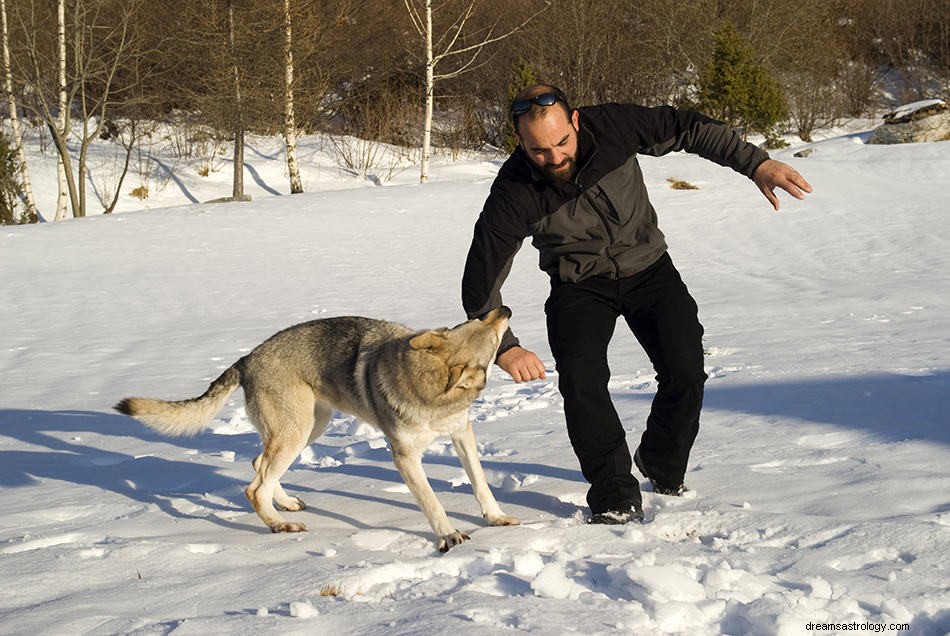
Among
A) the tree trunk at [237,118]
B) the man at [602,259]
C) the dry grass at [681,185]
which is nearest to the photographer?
the man at [602,259]

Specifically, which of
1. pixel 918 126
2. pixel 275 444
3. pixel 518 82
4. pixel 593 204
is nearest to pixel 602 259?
pixel 593 204

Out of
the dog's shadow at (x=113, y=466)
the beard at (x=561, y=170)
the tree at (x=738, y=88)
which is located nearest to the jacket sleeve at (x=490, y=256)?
the beard at (x=561, y=170)

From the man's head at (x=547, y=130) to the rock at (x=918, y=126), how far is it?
2298 centimetres

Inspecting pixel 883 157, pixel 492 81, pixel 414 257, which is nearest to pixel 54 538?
pixel 414 257

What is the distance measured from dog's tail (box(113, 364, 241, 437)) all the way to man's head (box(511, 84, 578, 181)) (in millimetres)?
2021

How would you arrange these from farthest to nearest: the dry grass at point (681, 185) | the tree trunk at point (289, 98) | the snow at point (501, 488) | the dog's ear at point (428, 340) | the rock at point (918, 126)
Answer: the tree trunk at point (289, 98), the rock at point (918, 126), the dry grass at point (681, 185), the dog's ear at point (428, 340), the snow at point (501, 488)

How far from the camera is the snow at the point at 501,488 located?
327cm

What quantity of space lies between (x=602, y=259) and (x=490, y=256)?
585 mm

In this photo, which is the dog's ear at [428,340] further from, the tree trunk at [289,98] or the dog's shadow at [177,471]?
the tree trunk at [289,98]

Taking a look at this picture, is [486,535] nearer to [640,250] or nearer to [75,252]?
[640,250]

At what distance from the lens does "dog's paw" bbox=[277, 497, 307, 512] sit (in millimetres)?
5070

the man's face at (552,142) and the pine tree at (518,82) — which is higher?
the pine tree at (518,82)

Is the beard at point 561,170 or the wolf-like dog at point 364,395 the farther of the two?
the beard at point 561,170

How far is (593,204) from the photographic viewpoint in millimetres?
4555
